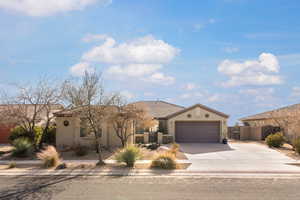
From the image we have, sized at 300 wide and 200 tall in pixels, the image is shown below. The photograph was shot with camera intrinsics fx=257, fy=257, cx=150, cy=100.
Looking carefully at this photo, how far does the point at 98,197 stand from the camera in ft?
29.0

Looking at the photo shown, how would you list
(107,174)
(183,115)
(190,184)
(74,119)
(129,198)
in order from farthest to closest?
(183,115), (74,119), (107,174), (190,184), (129,198)

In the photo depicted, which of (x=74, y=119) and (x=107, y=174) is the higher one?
(x=74, y=119)

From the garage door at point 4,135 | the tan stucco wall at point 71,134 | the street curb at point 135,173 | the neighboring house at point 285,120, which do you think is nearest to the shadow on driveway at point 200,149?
the neighboring house at point 285,120

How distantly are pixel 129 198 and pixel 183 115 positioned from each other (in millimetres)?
19951

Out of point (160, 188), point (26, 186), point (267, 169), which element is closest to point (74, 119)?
point (26, 186)

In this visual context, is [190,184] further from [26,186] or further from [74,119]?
[74,119]

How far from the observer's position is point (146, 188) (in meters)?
10.1

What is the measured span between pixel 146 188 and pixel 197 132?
18.8m

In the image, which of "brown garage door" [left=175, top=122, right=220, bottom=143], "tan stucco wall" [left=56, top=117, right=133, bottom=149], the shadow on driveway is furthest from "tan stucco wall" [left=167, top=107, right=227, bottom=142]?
"tan stucco wall" [left=56, top=117, right=133, bottom=149]

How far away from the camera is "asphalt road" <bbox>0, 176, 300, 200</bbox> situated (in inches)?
355

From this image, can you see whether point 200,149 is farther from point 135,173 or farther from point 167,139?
point 135,173

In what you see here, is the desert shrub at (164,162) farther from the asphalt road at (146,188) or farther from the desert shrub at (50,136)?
the desert shrub at (50,136)

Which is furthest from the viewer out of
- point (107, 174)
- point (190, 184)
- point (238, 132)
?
point (238, 132)

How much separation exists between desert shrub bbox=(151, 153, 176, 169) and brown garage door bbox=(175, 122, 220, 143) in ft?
46.2
